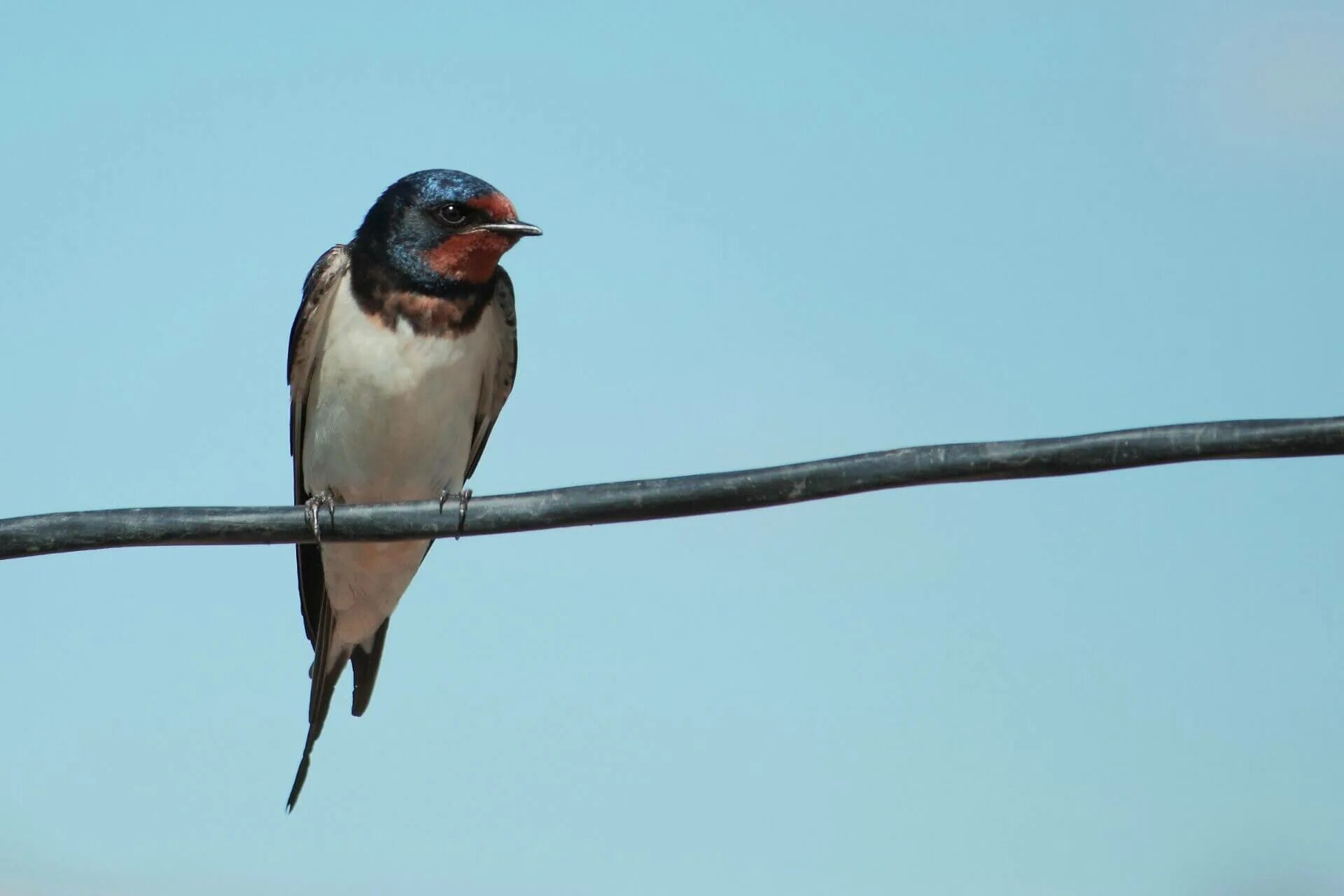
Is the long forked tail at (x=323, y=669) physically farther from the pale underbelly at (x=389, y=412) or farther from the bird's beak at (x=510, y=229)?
the bird's beak at (x=510, y=229)

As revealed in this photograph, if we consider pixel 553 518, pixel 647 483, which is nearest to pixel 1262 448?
pixel 647 483

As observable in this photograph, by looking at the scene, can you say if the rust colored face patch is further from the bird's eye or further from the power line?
the power line

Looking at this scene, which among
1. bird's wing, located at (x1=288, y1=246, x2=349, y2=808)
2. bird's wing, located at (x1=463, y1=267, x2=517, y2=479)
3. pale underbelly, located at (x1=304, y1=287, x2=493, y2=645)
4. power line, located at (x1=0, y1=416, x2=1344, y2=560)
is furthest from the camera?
bird's wing, located at (x1=463, y1=267, x2=517, y2=479)

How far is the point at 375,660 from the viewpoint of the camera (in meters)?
4.60

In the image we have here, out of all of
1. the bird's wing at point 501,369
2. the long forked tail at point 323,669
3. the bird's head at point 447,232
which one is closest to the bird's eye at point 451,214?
the bird's head at point 447,232

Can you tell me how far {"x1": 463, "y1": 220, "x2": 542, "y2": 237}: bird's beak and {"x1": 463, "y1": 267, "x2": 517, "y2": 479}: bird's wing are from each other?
0.63 feet

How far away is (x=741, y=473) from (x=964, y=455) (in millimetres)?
279

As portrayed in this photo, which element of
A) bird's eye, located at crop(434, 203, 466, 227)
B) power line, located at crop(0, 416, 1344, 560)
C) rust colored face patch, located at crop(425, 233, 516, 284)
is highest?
bird's eye, located at crop(434, 203, 466, 227)

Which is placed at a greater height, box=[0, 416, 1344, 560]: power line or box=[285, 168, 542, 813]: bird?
box=[285, 168, 542, 813]: bird

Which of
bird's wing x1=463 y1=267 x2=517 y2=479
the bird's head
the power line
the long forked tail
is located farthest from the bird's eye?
the power line

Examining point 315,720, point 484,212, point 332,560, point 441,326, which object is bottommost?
point 315,720

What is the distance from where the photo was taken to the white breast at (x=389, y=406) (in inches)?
154

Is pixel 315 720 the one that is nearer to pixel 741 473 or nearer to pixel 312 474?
pixel 312 474

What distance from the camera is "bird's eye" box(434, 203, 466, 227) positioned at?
400 cm
